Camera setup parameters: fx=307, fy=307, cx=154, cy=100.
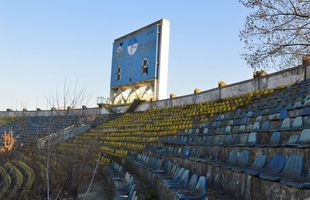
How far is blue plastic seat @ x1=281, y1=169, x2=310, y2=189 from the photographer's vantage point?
7.93 ft

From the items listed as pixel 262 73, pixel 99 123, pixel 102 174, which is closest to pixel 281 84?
pixel 262 73

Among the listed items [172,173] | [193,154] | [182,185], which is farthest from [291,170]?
[193,154]

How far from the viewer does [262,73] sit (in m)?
12.7

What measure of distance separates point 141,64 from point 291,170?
1952 cm

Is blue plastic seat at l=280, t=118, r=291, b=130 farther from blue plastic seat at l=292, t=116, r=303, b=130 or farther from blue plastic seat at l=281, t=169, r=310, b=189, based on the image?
blue plastic seat at l=281, t=169, r=310, b=189

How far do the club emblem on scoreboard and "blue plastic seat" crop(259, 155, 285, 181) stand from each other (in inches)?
797

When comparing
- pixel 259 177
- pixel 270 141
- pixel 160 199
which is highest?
pixel 270 141

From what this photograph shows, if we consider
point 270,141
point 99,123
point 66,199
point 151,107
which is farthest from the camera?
point 99,123

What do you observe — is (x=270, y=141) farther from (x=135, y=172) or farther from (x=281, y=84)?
(x=281, y=84)

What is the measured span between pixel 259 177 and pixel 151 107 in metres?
16.9

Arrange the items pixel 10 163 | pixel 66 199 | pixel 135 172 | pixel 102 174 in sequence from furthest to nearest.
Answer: pixel 10 163 < pixel 102 174 < pixel 135 172 < pixel 66 199

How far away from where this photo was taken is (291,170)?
2.98 m

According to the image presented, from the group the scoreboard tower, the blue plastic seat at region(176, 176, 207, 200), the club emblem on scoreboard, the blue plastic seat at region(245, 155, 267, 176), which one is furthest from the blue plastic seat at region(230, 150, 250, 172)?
the club emblem on scoreboard

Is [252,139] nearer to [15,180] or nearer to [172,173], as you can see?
[172,173]
